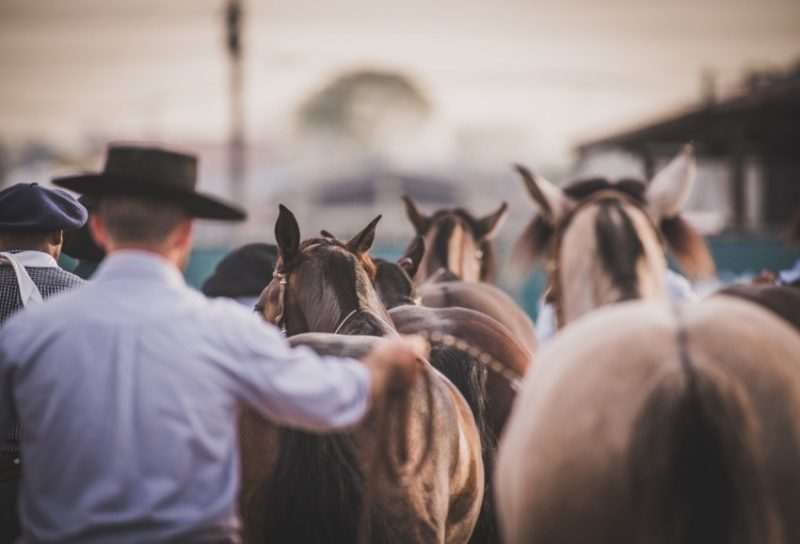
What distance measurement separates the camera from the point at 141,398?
2.88m

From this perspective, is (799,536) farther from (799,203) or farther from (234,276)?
(799,203)

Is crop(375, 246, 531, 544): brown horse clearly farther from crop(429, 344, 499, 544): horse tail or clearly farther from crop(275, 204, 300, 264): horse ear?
crop(275, 204, 300, 264): horse ear

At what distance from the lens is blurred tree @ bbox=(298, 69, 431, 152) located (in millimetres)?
80312

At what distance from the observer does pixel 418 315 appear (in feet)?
20.5

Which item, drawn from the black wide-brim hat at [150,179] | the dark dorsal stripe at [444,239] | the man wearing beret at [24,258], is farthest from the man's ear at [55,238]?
the dark dorsal stripe at [444,239]

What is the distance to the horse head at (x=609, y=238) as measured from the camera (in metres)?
3.46

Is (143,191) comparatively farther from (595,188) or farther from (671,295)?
(671,295)

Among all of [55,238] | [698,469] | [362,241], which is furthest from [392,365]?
[55,238]

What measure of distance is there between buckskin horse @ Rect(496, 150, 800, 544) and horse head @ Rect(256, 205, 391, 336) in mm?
1973

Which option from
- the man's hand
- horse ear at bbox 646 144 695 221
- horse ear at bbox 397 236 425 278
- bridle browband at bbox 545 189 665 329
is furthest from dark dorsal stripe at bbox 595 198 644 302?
horse ear at bbox 397 236 425 278

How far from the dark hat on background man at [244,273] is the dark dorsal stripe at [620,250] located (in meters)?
4.38

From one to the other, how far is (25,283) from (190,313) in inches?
75.7

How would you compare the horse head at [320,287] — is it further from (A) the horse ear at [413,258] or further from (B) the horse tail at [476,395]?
(A) the horse ear at [413,258]

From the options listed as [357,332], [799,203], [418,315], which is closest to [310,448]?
[357,332]
